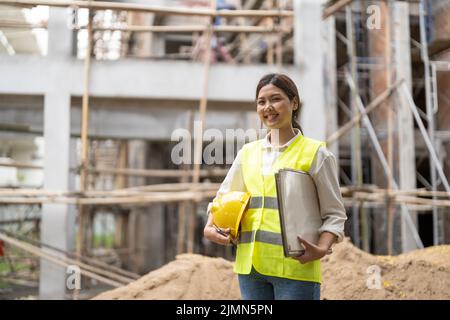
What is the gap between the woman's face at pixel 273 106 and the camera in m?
1.99

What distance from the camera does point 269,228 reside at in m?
2.03

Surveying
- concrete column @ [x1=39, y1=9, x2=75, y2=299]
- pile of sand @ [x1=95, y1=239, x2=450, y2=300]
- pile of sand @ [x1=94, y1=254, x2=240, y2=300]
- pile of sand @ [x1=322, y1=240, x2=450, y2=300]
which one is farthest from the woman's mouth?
concrete column @ [x1=39, y1=9, x2=75, y2=299]

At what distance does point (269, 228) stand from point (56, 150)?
4407 mm

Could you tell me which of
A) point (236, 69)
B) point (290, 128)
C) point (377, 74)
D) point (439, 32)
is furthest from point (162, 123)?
point (290, 128)

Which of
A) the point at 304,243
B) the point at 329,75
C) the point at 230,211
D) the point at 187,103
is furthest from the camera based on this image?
the point at 329,75

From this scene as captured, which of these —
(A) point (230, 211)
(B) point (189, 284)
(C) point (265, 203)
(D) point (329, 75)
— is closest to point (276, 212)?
(C) point (265, 203)

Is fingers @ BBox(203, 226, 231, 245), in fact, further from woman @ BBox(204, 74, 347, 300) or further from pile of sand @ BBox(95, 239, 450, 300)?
pile of sand @ BBox(95, 239, 450, 300)

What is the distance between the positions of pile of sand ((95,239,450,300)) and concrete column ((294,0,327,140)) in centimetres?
193

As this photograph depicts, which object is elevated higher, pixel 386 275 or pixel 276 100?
pixel 276 100

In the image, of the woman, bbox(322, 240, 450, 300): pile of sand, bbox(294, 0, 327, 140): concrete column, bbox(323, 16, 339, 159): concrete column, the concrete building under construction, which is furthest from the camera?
bbox(323, 16, 339, 159): concrete column

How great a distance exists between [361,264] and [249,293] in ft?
8.06

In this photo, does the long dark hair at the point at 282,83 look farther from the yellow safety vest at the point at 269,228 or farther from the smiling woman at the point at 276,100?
the yellow safety vest at the point at 269,228

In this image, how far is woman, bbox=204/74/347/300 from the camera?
1.98 metres

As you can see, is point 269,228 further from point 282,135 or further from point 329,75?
point 329,75
